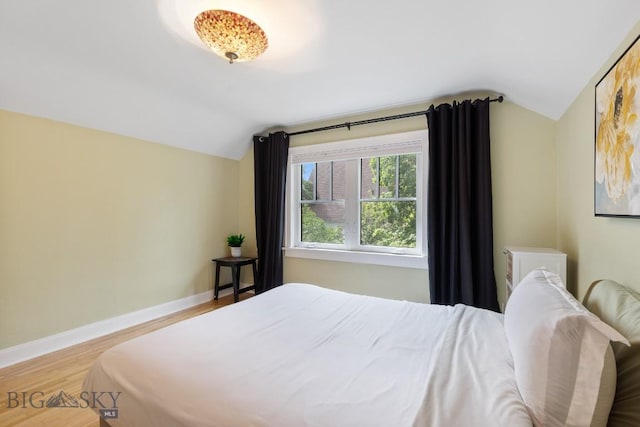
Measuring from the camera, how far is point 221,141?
12.3ft

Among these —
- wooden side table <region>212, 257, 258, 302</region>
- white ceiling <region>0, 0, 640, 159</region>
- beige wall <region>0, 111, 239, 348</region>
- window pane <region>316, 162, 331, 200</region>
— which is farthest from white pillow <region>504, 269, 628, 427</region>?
beige wall <region>0, 111, 239, 348</region>

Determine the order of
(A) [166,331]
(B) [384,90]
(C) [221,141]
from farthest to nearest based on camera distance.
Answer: (C) [221,141]
(B) [384,90]
(A) [166,331]

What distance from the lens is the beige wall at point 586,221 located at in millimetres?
1349

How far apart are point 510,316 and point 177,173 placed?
3.53m

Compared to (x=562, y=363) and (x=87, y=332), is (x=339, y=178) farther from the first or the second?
(x=87, y=332)

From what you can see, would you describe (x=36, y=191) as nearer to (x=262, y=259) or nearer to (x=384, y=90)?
(x=262, y=259)

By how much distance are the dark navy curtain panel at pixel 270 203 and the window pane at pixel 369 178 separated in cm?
102

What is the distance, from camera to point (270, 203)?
12.4ft

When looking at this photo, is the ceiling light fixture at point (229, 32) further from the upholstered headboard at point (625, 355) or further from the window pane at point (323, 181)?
the upholstered headboard at point (625, 355)

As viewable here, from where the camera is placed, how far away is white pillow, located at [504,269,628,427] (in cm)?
80

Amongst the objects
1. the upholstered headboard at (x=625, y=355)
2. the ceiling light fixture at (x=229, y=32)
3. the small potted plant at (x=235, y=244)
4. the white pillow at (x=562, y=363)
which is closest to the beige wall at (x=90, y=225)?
the small potted plant at (x=235, y=244)

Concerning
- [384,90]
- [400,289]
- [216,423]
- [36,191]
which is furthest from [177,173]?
[216,423]

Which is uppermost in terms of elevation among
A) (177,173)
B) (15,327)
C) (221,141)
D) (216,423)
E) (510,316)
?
(221,141)

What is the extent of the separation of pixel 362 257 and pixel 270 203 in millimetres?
1412
